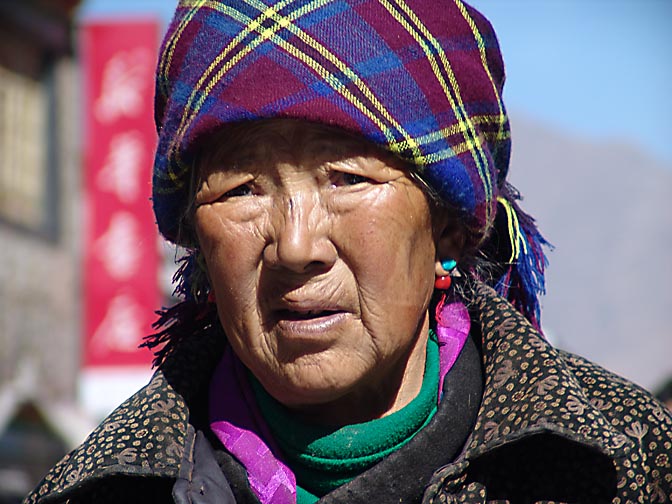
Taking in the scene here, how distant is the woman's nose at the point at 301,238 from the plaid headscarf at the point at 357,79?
0.16 meters

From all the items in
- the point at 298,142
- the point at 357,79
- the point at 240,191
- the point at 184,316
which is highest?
the point at 357,79

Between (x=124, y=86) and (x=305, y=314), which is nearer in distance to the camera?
(x=305, y=314)

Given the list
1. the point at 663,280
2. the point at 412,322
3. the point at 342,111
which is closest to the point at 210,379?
the point at 412,322

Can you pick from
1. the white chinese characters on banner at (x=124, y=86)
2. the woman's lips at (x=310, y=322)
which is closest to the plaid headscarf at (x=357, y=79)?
the woman's lips at (x=310, y=322)

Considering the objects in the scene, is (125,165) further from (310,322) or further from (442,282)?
(310,322)

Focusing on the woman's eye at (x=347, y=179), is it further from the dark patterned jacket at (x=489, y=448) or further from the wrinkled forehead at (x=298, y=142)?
the dark patterned jacket at (x=489, y=448)

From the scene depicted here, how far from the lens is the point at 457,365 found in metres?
2.12

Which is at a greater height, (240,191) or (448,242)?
(240,191)

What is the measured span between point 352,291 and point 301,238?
5.6 inches

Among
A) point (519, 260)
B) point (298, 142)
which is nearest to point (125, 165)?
point (519, 260)

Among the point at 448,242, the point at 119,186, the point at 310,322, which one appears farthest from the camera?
the point at 119,186

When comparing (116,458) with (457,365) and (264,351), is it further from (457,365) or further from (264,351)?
(457,365)

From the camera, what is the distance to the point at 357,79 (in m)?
1.95

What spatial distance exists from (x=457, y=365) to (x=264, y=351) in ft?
1.32
